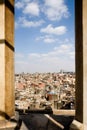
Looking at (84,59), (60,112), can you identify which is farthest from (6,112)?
(60,112)

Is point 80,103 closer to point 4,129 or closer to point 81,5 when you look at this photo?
point 4,129

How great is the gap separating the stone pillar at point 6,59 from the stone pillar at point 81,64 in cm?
110

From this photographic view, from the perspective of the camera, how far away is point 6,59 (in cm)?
404

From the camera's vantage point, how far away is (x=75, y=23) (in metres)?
4.29

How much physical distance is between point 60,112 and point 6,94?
290 centimetres

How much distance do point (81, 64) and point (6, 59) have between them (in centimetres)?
122

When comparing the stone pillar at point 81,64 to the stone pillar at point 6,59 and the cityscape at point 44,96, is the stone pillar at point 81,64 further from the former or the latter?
the cityscape at point 44,96

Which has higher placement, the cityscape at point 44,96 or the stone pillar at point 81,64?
the stone pillar at point 81,64

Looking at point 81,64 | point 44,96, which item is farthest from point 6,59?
point 44,96

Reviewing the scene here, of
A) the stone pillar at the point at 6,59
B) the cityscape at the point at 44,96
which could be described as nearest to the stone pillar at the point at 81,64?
the stone pillar at the point at 6,59

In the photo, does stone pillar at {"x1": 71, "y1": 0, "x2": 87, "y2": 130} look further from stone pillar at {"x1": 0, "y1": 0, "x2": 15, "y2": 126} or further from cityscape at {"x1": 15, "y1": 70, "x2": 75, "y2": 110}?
cityscape at {"x1": 15, "y1": 70, "x2": 75, "y2": 110}

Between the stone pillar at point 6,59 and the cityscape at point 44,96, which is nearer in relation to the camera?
the stone pillar at point 6,59

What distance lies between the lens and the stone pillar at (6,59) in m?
3.97

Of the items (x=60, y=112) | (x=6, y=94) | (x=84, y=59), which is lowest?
(x=60, y=112)
